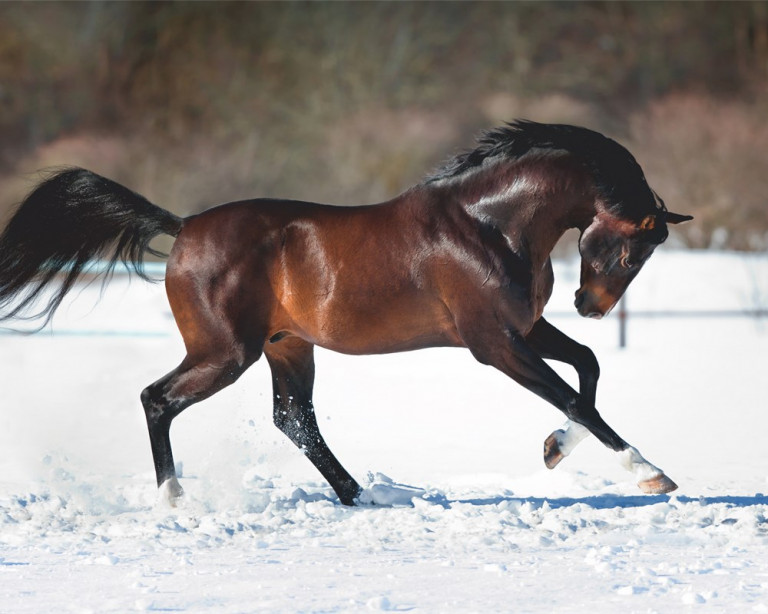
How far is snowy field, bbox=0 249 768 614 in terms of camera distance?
12.9 feet

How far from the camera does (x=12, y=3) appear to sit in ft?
98.4

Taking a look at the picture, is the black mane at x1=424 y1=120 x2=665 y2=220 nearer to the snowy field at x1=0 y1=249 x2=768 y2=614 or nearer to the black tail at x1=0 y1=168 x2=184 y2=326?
the snowy field at x1=0 y1=249 x2=768 y2=614

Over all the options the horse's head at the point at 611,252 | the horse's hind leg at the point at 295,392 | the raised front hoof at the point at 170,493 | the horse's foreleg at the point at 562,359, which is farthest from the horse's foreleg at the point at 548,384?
the raised front hoof at the point at 170,493

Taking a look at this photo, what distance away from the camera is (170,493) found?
5316 millimetres

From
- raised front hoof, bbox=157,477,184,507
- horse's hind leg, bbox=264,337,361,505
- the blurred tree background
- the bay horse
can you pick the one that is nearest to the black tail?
the bay horse

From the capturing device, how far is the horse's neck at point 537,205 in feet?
17.0

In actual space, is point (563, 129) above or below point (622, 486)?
above

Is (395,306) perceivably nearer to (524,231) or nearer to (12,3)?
(524,231)

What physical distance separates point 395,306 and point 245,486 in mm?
1193

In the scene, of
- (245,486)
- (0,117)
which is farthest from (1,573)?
(0,117)

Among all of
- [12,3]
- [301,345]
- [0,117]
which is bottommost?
[301,345]

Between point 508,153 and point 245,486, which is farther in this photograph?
point 245,486

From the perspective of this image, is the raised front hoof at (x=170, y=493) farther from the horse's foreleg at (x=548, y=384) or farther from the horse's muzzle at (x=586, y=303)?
the horse's muzzle at (x=586, y=303)

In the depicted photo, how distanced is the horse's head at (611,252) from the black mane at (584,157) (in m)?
0.05
